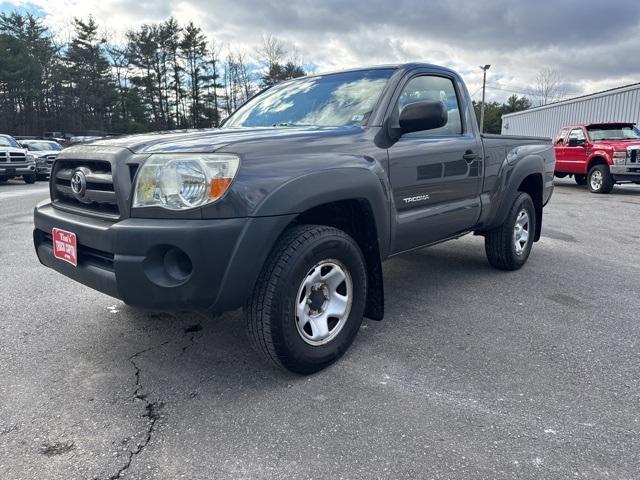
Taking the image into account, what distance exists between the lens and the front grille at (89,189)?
2.38 m

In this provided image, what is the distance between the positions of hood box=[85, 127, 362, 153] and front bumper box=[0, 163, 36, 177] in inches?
594

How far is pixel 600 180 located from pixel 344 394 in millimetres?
13006

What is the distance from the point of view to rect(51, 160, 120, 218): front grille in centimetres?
238

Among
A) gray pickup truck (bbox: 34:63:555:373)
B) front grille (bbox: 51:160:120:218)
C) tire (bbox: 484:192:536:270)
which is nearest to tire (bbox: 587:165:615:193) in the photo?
tire (bbox: 484:192:536:270)

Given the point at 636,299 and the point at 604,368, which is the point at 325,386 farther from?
the point at 636,299

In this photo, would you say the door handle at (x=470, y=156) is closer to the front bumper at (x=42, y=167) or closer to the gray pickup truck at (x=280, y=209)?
the gray pickup truck at (x=280, y=209)

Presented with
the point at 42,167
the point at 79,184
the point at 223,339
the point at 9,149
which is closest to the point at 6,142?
the point at 9,149

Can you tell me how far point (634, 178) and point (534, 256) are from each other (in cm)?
863

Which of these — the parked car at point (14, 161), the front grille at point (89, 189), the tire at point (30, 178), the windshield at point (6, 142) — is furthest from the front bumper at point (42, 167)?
the front grille at point (89, 189)

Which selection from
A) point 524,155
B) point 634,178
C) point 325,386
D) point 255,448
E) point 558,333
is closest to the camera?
point 255,448

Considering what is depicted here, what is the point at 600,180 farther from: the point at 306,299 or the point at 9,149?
the point at 9,149

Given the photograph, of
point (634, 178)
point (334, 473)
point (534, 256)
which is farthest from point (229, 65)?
point (334, 473)

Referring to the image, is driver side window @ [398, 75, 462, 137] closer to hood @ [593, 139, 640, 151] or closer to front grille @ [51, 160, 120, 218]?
front grille @ [51, 160, 120, 218]

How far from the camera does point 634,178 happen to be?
39.1ft
